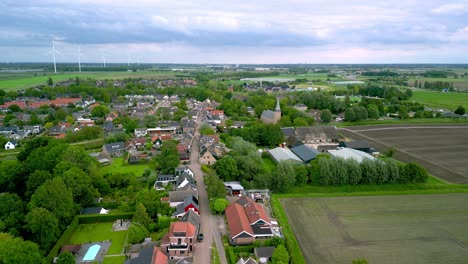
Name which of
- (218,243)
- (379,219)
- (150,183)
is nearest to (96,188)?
(150,183)

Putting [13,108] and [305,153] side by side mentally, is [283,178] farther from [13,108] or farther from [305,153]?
[13,108]

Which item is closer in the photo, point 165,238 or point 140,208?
point 165,238

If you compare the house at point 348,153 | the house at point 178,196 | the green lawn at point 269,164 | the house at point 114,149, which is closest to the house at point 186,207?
the house at point 178,196

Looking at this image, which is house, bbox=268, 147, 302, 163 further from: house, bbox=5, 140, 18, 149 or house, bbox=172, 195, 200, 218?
house, bbox=5, 140, 18, 149

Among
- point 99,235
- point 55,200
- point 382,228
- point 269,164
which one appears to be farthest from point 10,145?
point 382,228

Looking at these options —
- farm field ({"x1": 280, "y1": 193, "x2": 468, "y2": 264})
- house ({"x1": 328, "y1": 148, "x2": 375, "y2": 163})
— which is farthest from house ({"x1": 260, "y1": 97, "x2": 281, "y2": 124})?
farm field ({"x1": 280, "y1": 193, "x2": 468, "y2": 264})

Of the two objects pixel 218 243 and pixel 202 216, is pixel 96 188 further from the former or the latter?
pixel 218 243
